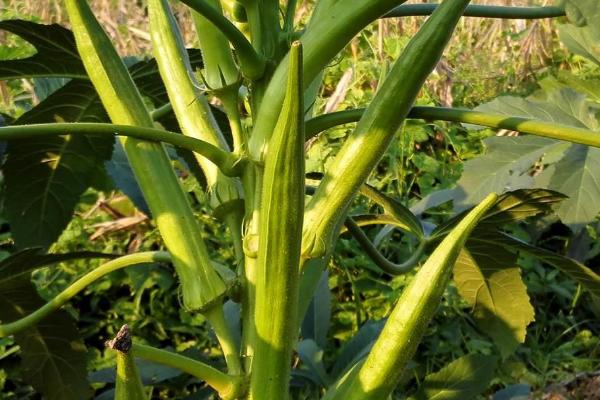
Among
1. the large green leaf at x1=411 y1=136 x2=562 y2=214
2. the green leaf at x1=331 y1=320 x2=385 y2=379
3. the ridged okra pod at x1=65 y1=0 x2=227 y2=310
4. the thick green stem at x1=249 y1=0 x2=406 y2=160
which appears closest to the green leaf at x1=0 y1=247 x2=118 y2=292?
the ridged okra pod at x1=65 y1=0 x2=227 y2=310

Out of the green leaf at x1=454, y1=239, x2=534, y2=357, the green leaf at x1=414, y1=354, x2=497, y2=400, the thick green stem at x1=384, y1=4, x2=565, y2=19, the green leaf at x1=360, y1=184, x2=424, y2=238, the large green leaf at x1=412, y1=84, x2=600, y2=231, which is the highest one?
the thick green stem at x1=384, y1=4, x2=565, y2=19

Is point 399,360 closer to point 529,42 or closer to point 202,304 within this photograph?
point 202,304

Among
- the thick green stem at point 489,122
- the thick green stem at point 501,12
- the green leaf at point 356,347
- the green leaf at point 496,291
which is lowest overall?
the green leaf at point 356,347

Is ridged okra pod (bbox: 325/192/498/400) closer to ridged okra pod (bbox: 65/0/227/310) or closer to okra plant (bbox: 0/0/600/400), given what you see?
okra plant (bbox: 0/0/600/400)

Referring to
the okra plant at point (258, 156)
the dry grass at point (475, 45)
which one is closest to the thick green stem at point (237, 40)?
the okra plant at point (258, 156)

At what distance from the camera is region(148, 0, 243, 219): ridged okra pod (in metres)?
0.85

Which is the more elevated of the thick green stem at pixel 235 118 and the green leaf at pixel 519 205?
the thick green stem at pixel 235 118

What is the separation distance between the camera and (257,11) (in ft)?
2.75

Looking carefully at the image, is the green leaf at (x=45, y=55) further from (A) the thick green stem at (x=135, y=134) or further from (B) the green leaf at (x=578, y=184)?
(B) the green leaf at (x=578, y=184)

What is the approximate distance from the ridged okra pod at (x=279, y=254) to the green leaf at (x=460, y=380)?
0.67 metres

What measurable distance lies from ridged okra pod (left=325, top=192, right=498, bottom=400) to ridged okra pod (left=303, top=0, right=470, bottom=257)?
0.10m

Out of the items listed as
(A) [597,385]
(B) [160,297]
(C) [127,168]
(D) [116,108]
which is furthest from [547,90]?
(B) [160,297]

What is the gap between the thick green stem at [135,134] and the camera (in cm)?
78

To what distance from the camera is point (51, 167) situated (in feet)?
3.70
